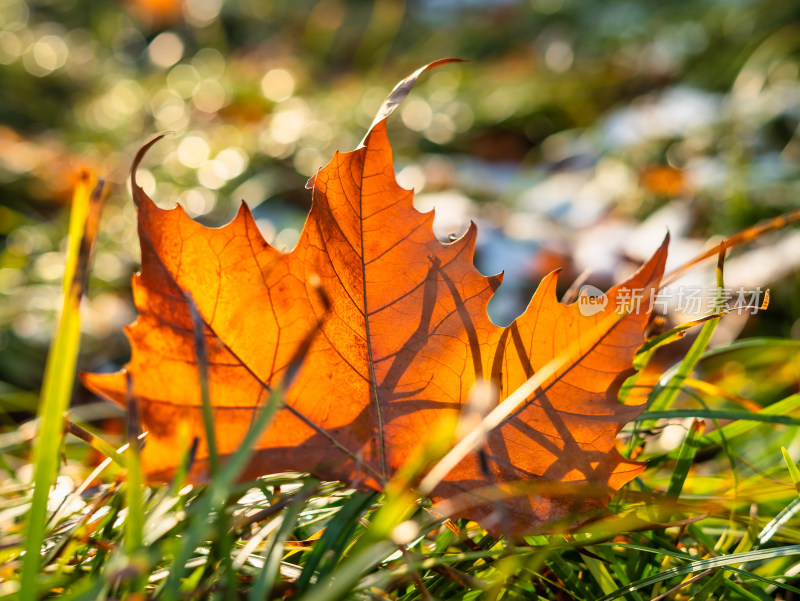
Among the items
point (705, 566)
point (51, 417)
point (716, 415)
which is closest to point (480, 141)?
point (716, 415)

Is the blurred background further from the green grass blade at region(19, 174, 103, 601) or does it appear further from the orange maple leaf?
the green grass blade at region(19, 174, 103, 601)

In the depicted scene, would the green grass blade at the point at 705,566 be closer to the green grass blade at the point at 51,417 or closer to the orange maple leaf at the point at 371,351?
the orange maple leaf at the point at 371,351

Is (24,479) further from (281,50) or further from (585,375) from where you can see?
(281,50)

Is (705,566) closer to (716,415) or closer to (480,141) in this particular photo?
(716,415)

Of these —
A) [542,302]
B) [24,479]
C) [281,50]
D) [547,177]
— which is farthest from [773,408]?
[281,50]

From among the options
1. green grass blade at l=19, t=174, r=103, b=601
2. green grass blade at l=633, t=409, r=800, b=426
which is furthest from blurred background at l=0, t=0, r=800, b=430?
green grass blade at l=633, t=409, r=800, b=426

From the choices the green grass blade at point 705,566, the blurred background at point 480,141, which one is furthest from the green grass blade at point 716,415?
the blurred background at point 480,141

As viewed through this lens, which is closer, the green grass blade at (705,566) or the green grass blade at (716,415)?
the green grass blade at (705,566)
